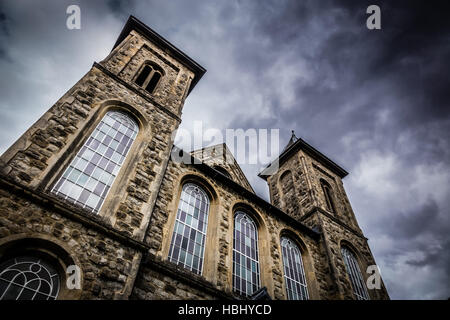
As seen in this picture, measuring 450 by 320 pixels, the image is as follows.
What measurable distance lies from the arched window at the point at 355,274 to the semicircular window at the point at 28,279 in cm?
1104

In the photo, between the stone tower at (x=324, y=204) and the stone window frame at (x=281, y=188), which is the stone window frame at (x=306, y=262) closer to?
the stone tower at (x=324, y=204)

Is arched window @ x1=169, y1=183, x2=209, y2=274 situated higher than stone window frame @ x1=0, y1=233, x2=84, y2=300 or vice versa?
arched window @ x1=169, y1=183, x2=209, y2=274

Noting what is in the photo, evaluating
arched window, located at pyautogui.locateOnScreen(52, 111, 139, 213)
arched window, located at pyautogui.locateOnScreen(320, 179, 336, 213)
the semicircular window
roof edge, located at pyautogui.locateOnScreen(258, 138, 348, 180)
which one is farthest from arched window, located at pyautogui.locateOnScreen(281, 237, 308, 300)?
roof edge, located at pyautogui.locateOnScreen(258, 138, 348, 180)

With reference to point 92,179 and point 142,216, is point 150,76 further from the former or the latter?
point 142,216

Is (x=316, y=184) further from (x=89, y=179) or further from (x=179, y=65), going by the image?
(x=89, y=179)

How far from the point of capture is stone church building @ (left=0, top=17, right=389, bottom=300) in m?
5.14

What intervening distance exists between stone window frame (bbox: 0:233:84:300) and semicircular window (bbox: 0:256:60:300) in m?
0.09

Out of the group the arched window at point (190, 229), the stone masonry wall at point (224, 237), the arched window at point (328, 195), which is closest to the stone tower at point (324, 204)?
the arched window at point (328, 195)

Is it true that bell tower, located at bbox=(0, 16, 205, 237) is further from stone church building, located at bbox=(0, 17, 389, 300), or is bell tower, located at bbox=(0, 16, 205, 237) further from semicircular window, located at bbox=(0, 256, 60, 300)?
semicircular window, located at bbox=(0, 256, 60, 300)

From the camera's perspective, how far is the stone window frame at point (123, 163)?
6.34 meters

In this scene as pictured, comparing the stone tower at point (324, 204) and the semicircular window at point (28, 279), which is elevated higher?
the stone tower at point (324, 204)

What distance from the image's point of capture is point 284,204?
17125mm
